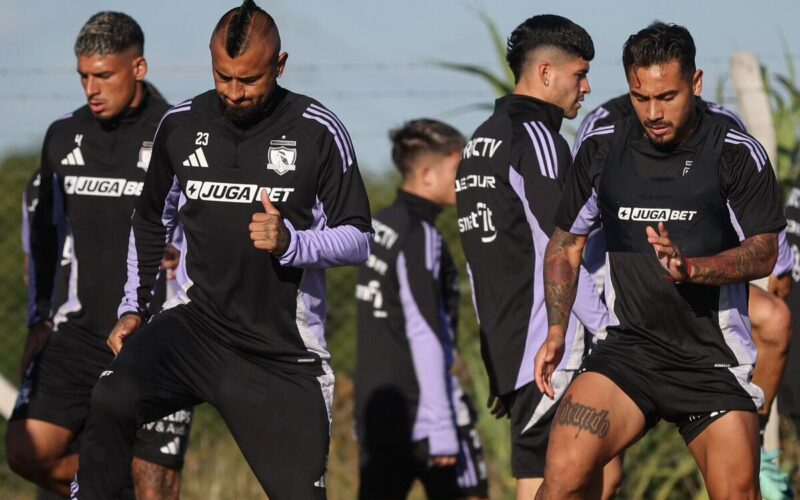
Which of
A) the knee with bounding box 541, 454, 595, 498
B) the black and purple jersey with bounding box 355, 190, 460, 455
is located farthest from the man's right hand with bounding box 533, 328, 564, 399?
the black and purple jersey with bounding box 355, 190, 460, 455

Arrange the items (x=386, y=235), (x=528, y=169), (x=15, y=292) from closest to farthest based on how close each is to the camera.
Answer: (x=528, y=169) → (x=386, y=235) → (x=15, y=292)

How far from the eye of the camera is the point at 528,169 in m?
5.93

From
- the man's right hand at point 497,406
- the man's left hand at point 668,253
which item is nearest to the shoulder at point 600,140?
the man's left hand at point 668,253

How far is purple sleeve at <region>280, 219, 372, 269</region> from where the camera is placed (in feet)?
16.4

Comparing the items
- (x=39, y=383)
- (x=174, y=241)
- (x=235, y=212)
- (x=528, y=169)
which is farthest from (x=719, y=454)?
(x=39, y=383)

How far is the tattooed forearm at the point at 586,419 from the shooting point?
5016 millimetres

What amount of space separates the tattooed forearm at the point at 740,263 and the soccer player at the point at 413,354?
292cm

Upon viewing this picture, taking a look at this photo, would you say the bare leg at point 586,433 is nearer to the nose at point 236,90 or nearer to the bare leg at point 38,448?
the nose at point 236,90

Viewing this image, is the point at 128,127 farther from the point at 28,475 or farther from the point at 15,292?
the point at 15,292

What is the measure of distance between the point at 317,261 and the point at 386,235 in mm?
2677

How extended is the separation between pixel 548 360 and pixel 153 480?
2.33 m

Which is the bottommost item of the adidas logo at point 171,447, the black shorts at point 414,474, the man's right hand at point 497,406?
the black shorts at point 414,474

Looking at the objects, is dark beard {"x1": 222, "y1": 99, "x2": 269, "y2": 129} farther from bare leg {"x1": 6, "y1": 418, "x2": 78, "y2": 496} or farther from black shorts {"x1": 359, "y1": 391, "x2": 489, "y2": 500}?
black shorts {"x1": 359, "y1": 391, "x2": 489, "y2": 500}

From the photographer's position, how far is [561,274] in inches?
216
